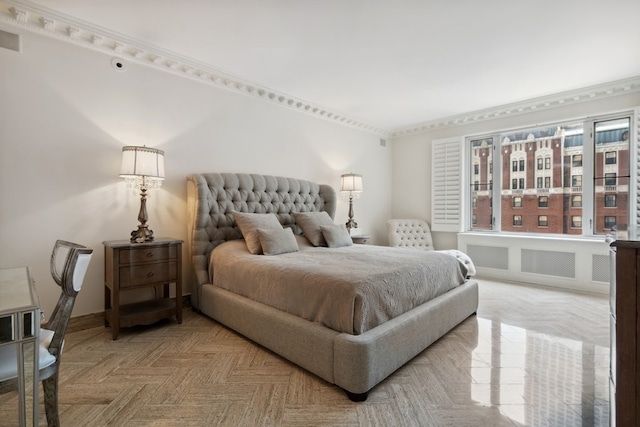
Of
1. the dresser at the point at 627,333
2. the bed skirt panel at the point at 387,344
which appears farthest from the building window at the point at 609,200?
the dresser at the point at 627,333

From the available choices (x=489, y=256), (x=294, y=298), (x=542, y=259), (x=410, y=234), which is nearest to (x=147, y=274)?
(x=294, y=298)

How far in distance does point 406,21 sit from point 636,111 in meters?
3.33

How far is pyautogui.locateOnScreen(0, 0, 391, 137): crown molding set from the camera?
228 cm

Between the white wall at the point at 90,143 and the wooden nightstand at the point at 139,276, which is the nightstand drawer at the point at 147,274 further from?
the white wall at the point at 90,143

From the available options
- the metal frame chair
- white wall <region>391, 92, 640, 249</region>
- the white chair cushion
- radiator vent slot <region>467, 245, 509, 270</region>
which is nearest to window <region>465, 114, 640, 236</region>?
white wall <region>391, 92, 640, 249</region>

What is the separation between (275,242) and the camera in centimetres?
287

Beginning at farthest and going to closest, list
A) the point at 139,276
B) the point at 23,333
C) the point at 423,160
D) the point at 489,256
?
1. the point at 423,160
2. the point at 489,256
3. the point at 139,276
4. the point at 23,333

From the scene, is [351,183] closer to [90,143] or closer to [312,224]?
[312,224]

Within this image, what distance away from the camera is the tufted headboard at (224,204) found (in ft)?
9.96

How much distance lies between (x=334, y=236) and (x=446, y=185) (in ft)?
8.95

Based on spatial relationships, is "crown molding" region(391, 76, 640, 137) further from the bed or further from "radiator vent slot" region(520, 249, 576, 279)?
the bed

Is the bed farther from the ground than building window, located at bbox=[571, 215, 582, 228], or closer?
closer

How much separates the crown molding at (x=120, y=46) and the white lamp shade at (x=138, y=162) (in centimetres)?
102

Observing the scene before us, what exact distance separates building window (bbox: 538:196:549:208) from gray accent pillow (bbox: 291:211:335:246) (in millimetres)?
3280
